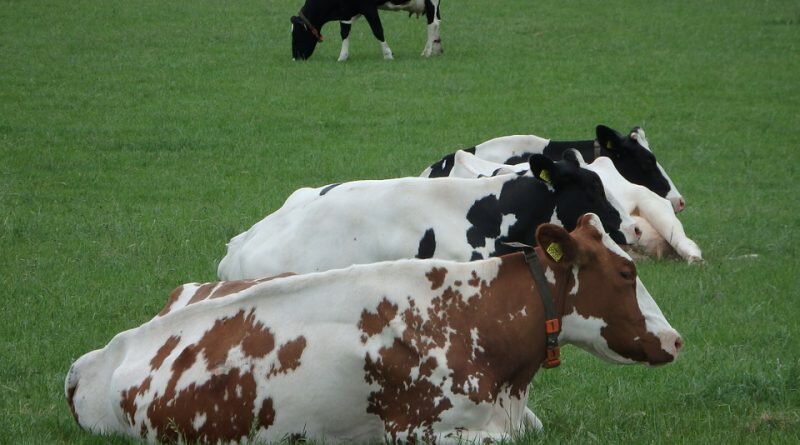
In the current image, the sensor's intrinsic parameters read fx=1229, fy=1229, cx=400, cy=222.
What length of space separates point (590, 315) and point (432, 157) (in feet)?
41.9

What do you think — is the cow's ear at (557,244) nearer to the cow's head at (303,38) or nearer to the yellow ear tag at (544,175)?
the yellow ear tag at (544,175)

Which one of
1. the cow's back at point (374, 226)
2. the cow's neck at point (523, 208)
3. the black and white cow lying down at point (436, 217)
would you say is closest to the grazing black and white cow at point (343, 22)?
the cow's back at point (374, 226)

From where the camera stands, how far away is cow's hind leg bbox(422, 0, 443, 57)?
1111 inches

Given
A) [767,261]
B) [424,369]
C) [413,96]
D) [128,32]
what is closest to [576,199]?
[424,369]

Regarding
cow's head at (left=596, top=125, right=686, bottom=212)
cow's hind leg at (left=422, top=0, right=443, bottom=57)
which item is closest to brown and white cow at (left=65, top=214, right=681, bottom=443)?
cow's head at (left=596, top=125, right=686, bottom=212)

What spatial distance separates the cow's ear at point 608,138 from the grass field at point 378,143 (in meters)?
1.63

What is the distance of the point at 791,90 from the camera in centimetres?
2512

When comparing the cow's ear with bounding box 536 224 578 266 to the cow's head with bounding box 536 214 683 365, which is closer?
the cow's ear with bounding box 536 224 578 266

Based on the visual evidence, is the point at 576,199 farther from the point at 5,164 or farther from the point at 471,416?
the point at 5,164

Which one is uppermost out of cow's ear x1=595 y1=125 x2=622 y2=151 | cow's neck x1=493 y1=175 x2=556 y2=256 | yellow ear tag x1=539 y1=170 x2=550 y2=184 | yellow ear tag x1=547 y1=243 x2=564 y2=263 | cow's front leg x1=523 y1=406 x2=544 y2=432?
yellow ear tag x1=547 y1=243 x2=564 y2=263

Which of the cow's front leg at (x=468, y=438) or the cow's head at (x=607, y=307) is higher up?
the cow's head at (x=607, y=307)

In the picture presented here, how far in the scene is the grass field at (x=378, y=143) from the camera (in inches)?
324

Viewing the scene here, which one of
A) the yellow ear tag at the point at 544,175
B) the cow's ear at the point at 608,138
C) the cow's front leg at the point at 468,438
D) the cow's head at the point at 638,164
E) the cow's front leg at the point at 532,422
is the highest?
the yellow ear tag at the point at 544,175

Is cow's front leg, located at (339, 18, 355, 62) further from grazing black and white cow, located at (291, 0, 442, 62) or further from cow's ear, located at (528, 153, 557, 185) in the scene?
cow's ear, located at (528, 153, 557, 185)
